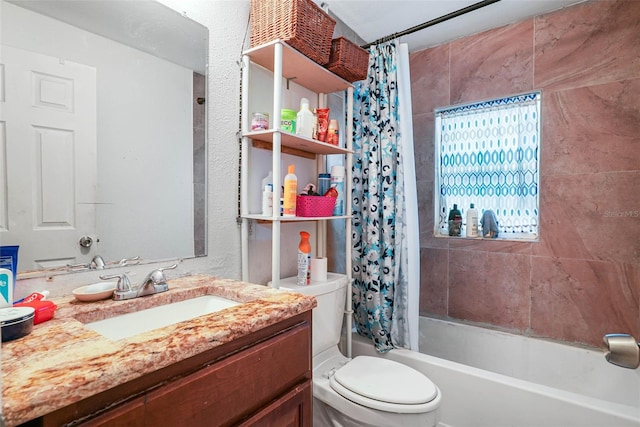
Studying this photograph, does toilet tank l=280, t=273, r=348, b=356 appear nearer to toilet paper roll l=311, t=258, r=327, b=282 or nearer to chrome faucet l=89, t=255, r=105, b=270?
toilet paper roll l=311, t=258, r=327, b=282

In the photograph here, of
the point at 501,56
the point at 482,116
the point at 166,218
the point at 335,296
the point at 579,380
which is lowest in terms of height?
the point at 579,380

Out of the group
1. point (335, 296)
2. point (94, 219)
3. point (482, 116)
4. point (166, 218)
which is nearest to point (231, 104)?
point (166, 218)

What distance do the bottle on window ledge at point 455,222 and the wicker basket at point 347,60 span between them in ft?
4.11

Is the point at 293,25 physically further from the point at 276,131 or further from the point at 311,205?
the point at 311,205

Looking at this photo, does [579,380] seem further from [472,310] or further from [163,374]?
[163,374]

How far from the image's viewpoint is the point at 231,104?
4.52ft

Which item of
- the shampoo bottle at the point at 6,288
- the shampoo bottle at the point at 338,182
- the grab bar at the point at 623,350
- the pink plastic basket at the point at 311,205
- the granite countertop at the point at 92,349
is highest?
the shampoo bottle at the point at 338,182

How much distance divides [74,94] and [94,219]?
37 cm

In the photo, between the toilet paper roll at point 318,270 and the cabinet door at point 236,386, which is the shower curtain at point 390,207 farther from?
the cabinet door at point 236,386

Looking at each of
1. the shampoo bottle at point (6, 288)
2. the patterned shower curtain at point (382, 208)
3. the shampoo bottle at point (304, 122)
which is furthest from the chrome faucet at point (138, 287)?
the patterned shower curtain at point (382, 208)

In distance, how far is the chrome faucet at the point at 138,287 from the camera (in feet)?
3.08

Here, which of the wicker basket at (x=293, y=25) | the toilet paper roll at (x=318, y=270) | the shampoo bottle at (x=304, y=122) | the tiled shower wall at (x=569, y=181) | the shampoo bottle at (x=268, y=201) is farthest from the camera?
the tiled shower wall at (x=569, y=181)

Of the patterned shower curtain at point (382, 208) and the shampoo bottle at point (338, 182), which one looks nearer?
the shampoo bottle at point (338, 182)

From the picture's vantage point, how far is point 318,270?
5.37 feet
